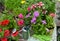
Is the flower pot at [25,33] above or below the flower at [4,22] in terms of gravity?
below

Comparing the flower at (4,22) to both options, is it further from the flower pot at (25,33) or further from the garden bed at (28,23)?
the flower pot at (25,33)

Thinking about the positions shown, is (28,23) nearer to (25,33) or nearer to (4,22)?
(25,33)

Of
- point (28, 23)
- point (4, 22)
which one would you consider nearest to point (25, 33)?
point (28, 23)

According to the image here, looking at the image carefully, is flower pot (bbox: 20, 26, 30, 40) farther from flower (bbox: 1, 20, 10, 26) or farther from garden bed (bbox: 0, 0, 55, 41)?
flower (bbox: 1, 20, 10, 26)

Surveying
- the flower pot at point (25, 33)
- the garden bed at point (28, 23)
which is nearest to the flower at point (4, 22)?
the garden bed at point (28, 23)

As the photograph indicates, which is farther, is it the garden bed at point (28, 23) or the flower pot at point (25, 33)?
the flower pot at point (25, 33)

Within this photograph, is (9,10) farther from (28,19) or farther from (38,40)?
(38,40)

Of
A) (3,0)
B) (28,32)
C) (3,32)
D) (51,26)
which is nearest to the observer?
(3,32)

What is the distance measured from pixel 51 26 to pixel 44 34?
326mm

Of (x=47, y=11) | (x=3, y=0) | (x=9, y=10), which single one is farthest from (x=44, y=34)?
(x=3, y=0)

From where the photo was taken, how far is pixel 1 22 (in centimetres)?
455

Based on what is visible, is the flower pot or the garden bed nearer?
the garden bed

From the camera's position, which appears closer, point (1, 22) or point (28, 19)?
point (1, 22)

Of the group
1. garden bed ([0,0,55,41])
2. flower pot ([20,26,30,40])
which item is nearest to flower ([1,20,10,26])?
garden bed ([0,0,55,41])
